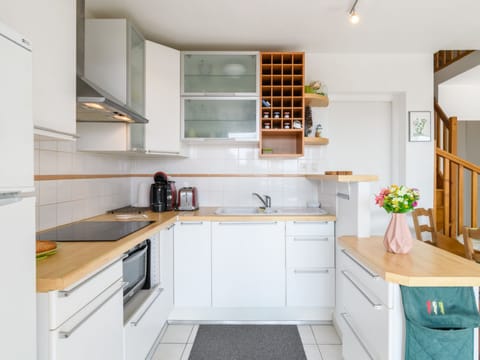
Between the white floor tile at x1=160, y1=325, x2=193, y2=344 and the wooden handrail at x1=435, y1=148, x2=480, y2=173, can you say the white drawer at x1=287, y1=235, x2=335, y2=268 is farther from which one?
the wooden handrail at x1=435, y1=148, x2=480, y2=173

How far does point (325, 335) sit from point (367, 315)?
1.02m

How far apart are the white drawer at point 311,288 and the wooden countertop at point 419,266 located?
88 centimetres

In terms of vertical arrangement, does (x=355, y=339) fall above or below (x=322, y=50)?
below

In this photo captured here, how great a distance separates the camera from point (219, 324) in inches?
95.9

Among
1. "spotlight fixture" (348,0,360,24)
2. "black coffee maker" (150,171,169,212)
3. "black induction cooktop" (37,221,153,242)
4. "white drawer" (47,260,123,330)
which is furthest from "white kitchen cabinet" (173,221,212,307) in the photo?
"spotlight fixture" (348,0,360,24)

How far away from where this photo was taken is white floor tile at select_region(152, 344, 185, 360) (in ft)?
6.59

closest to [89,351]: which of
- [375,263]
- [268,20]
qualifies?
[375,263]

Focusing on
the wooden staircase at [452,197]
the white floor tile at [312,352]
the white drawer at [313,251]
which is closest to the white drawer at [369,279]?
the white drawer at [313,251]

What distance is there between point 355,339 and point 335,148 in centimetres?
205

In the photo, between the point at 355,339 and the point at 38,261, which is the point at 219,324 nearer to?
the point at 355,339

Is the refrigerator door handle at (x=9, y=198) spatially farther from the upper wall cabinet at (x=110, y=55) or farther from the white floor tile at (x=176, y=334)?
the white floor tile at (x=176, y=334)

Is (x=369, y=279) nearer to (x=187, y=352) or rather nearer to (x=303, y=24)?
(x=187, y=352)

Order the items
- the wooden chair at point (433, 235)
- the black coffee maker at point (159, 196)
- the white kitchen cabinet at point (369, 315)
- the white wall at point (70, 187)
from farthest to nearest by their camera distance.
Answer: the wooden chair at point (433, 235), the black coffee maker at point (159, 196), the white wall at point (70, 187), the white kitchen cabinet at point (369, 315)

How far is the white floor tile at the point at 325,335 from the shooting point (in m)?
2.18
